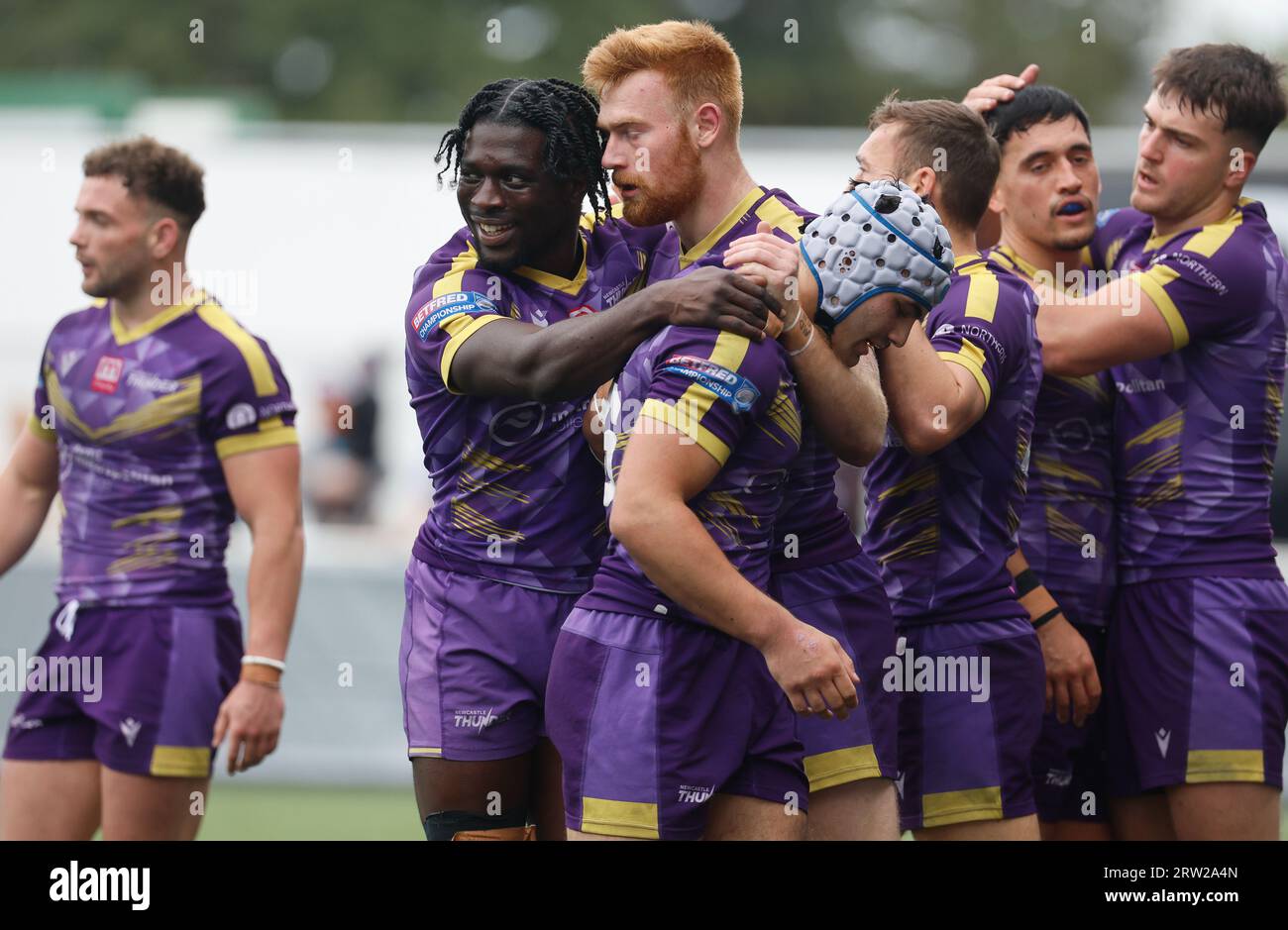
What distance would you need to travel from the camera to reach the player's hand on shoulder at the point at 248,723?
5496 millimetres

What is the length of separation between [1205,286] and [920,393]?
1.23 m

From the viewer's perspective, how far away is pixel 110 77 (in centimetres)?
2441

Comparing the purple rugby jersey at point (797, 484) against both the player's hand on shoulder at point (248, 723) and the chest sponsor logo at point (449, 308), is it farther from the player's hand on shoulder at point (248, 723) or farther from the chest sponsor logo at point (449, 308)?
Answer: the player's hand on shoulder at point (248, 723)

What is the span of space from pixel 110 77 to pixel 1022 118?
69.9 feet

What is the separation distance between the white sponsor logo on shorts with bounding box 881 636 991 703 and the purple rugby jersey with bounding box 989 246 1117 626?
0.62 m

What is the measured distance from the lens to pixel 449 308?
458 cm

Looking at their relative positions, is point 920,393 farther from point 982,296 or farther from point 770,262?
point 770,262

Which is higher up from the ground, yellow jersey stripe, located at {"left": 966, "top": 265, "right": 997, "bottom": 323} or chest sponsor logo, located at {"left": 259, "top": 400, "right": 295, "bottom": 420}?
chest sponsor logo, located at {"left": 259, "top": 400, "right": 295, "bottom": 420}

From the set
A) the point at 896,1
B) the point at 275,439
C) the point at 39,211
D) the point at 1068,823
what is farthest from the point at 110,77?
the point at 1068,823

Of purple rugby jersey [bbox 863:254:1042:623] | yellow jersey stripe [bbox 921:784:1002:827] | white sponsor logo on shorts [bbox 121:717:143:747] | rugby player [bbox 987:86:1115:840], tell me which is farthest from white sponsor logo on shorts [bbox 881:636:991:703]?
white sponsor logo on shorts [bbox 121:717:143:747]

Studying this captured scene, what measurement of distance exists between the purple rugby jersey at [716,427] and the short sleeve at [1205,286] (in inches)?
Answer: 61.2

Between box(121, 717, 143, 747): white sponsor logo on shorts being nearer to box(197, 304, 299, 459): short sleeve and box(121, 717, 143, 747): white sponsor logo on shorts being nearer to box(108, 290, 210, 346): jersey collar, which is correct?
box(197, 304, 299, 459): short sleeve

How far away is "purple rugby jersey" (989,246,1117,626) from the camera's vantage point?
522cm
